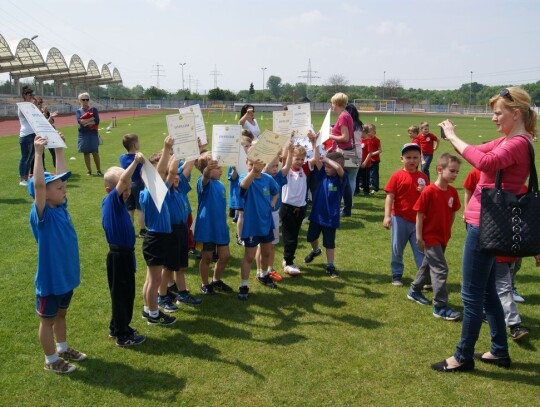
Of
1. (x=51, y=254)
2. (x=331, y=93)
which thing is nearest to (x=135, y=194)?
(x=51, y=254)

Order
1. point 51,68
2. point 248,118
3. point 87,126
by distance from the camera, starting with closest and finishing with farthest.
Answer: point 248,118 → point 87,126 → point 51,68

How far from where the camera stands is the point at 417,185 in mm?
5984

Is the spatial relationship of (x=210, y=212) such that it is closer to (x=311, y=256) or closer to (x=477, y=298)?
(x=311, y=256)

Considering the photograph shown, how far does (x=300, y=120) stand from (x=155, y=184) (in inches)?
107

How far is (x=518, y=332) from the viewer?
15.4ft

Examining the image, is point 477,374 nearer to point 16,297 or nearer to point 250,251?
point 250,251

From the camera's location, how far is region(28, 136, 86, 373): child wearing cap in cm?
384

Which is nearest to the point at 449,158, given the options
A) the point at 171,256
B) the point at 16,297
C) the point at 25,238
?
the point at 171,256

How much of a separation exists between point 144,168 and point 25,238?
14.8 ft

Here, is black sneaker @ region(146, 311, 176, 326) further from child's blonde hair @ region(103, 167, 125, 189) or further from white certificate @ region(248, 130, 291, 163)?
white certificate @ region(248, 130, 291, 163)

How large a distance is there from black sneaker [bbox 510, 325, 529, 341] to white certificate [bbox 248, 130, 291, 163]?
2.94m

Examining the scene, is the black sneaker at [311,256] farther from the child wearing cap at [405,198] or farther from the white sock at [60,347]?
the white sock at [60,347]

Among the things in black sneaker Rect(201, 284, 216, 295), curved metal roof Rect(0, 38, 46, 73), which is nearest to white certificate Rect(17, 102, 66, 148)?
black sneaker Rect(201, 284, 216, 295)

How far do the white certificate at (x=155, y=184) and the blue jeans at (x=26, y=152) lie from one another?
807 centimetres
